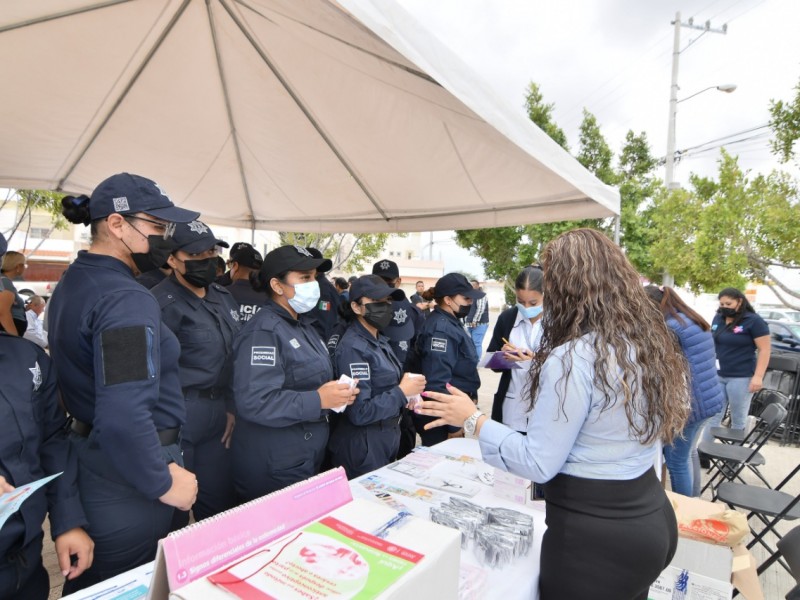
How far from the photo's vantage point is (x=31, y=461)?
1410 millimetres

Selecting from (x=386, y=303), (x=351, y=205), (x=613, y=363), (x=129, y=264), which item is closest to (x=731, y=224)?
Result: (x=351, y=205)

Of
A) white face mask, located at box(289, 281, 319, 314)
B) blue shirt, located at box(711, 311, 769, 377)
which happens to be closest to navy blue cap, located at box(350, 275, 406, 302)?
white face mask, located at box(289, 281, 319, 314)

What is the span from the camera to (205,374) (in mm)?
2363

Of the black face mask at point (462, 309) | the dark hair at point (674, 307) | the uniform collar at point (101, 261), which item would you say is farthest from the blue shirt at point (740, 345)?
the uniform collar at point (101, 261)

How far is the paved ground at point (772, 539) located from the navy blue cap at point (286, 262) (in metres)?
2.26

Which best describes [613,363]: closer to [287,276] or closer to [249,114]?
[287,276]

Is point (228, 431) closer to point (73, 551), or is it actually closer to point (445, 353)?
point (73, 551)

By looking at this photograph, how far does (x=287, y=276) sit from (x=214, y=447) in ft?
3.53

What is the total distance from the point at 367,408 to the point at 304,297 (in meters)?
0.68

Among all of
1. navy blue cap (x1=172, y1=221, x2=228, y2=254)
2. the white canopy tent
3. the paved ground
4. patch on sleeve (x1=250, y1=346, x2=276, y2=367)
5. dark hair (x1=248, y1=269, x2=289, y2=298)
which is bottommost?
the paved ground

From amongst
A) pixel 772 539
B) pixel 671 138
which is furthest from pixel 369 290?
pixel 671 138

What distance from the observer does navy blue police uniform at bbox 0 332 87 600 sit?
1321 millimetres

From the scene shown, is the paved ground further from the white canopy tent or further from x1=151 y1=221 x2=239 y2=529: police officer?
the white canopy tent

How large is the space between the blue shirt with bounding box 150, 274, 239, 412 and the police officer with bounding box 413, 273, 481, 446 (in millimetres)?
1483
